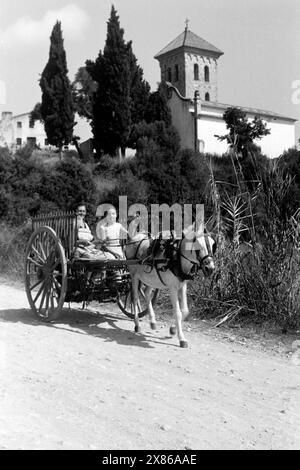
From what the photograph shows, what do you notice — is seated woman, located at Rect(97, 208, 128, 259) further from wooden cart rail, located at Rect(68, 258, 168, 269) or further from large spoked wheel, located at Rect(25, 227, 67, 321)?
large spoked wheel, located at Rect(25, 227, 67, 321)

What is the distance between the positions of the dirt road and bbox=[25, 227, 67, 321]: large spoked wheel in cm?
41

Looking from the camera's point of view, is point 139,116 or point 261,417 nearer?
point 261,417

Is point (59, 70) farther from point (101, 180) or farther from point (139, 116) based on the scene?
point (101, 180)

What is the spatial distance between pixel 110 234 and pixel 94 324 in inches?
53.3

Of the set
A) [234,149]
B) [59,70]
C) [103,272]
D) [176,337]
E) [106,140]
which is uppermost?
[59,70]

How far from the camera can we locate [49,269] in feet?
27.2

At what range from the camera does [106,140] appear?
4584 centimetres

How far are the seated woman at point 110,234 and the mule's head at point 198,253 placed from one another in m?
1.68

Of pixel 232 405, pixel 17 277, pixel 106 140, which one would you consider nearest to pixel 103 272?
pixel 232 405

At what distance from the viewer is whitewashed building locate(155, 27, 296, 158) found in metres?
55.0

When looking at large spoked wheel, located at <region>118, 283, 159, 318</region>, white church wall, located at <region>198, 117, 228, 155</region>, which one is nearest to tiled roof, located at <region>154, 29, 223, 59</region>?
white church wall, located at <region>198, 117, 228, 155</region>

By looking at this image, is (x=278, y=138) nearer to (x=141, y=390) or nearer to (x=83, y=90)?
(x=83, y=90)

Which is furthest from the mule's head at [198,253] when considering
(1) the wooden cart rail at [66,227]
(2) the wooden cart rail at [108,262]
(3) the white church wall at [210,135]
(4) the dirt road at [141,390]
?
(3) the white church wall at [210,135]

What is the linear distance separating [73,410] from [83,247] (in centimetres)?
383
